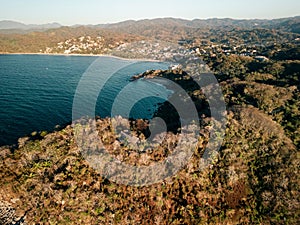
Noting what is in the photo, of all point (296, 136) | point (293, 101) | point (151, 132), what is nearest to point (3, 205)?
point (151, 132)

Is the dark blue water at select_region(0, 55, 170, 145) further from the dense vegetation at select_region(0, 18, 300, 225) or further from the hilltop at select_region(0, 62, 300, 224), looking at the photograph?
the dense vegetation at select_region(0, 18, 300, 225)

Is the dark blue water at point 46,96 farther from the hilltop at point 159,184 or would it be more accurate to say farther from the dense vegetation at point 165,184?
the dense vegetation at point 165,184

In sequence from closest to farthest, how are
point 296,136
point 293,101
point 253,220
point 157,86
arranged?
point 253,220, point 296,136, point 293,101, point 157,86

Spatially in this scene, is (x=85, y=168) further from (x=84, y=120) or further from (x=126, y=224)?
(x=84, y=120)

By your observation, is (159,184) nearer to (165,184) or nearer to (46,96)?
(165,184)

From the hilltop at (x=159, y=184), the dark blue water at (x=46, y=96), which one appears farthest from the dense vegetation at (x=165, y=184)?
the dark blue water at (x=46, y=96)

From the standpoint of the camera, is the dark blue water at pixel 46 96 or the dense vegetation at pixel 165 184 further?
the dark blue water at pixel 46 96

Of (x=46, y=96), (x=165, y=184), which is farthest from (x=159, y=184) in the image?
(x=46, y=96)

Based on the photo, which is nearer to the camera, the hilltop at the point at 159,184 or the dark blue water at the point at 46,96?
the hilltop at the point at 159,184

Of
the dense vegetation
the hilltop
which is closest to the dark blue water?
the hilltop
